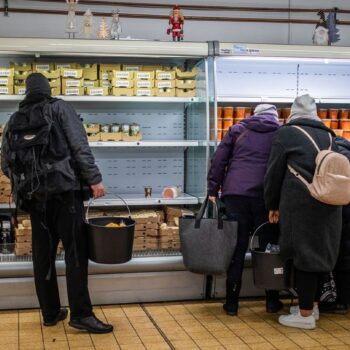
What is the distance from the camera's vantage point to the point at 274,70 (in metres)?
5.59

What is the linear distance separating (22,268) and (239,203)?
5.58 feet

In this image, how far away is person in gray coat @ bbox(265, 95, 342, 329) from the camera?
389 centimetres

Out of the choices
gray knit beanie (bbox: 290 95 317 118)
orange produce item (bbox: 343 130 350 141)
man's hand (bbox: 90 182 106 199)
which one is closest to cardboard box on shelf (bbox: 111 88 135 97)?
man's hand (bbox: 90 182 106 199)

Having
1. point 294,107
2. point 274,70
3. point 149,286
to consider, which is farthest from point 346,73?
point 149,286

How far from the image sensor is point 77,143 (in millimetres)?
3783

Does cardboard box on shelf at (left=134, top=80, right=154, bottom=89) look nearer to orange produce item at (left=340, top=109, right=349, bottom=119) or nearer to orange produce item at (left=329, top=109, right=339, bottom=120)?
orange produce item at (left=329, top=109, right=339, bottom=120)

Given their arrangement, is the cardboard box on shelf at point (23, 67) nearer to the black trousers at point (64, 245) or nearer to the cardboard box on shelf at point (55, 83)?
the cardboard box on shelf at point (55, 83)

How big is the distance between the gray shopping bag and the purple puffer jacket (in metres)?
0.26

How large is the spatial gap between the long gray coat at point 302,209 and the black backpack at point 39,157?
4.62 ft

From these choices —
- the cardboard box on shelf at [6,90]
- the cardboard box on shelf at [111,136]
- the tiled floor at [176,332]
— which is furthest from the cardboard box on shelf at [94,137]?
the tiled floor at [176,332]

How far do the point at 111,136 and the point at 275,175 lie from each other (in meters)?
1.47

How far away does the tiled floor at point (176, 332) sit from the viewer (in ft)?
12.3

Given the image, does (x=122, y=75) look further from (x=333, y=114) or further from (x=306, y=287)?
(x=306, y=287)

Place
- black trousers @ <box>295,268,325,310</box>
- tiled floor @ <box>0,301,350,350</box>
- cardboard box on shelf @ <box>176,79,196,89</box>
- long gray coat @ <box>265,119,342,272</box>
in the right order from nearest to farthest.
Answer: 1. tiled floor @ <box>0,301,350,350</box>
2. long gray coat @ <box>265,119,342,272</box>
3. black trousers @ <box>295,268,325,310</box>
4. cardboard box on shelf @ <box>176,79,196,89</box>
